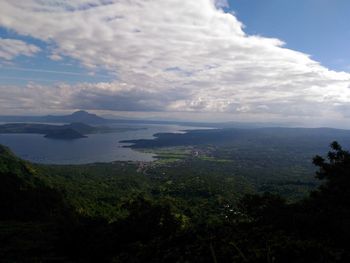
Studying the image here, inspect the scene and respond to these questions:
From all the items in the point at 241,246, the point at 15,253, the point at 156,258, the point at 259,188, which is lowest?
the point at 259,188

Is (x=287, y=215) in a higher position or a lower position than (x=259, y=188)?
higher

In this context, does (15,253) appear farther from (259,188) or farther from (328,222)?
(259,188)

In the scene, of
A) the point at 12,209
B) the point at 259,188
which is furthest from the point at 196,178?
the point at 12,209

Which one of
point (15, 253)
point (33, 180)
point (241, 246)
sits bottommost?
point (33, 180)

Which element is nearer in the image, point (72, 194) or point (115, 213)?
point (115, 213)

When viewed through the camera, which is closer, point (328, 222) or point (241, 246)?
point (241, 246)

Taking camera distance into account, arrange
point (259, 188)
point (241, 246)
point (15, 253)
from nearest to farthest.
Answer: point (241, 246), point (15, 253), point (259, 188)

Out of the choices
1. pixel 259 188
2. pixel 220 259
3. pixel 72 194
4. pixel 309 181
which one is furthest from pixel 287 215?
pixel 309 181

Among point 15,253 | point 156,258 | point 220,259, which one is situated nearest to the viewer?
point 220,259

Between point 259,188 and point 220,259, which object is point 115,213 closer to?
point 220,259
